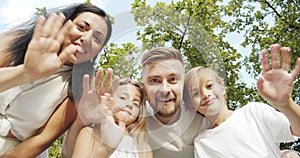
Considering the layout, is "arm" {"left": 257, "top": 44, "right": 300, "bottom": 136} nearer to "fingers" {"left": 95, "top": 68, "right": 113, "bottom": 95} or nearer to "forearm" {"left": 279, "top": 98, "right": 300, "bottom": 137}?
"forearm" {"left": 279, "top": 98, "right": 300, "bottom": 137}

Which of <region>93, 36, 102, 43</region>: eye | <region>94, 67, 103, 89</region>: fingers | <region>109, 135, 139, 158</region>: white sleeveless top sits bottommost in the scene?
<region>109, 135, 139, 158</region>: white sleeveless top

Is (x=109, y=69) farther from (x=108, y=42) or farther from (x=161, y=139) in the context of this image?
(x=161, y=139)

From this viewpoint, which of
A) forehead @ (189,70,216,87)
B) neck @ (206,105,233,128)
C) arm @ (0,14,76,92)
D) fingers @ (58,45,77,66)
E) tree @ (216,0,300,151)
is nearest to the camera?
arm @ (0,14,76,92)

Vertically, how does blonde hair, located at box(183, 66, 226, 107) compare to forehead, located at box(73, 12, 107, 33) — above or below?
below

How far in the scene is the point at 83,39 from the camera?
143 centimetres

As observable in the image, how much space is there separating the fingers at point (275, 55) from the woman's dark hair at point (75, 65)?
58 cm

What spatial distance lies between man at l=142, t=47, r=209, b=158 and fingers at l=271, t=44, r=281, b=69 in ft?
1.02

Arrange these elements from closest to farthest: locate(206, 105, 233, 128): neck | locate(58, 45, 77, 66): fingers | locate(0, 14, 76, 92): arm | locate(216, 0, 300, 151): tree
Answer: locate(0, 14, 76, 92): arm
locate(58, 45, 77, 66): fingers
locate(206, 105, 233, 128): neck
locate(216, 0, 300, 151): tree

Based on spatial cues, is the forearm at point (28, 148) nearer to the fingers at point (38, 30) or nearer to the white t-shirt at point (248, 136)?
the fingers at point (38, 30)

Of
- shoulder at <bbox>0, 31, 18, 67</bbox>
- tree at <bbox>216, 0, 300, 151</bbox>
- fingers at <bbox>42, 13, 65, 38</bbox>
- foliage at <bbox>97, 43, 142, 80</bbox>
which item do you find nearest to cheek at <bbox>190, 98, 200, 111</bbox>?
foliage at <bbox>97, 43, 142, 80</bbox>

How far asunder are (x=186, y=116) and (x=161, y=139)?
0.13 metres

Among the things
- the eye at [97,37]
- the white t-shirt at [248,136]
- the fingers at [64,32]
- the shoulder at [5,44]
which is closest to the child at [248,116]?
the white t-shirt at [248,136]

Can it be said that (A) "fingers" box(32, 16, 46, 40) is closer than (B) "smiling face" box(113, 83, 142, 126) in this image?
Yes

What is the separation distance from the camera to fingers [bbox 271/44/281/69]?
132 centimetres
